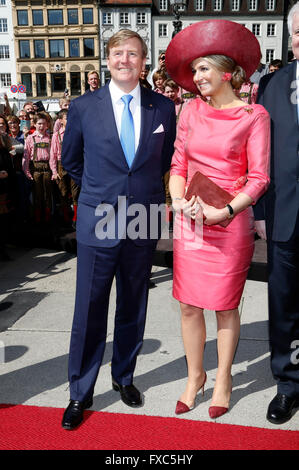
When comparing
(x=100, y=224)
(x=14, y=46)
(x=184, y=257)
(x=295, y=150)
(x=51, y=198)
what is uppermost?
(x=14, y=46)

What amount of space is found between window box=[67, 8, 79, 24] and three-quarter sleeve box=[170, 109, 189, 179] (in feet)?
160

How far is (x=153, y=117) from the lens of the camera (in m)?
2.57

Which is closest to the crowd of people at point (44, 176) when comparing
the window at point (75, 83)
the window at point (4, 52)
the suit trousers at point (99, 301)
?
the suit trousers at point (99, 301)

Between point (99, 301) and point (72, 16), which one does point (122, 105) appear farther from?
point (72, 16)

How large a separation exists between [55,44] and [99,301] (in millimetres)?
48972

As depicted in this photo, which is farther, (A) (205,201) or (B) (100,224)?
(B) (100,224)

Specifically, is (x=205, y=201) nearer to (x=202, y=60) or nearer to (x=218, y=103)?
(x=218, y=103)

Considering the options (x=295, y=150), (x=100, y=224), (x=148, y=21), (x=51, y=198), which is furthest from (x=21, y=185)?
(x=148, y=21)

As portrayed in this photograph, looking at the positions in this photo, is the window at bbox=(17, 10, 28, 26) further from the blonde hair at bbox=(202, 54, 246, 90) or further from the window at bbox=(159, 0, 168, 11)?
the blonde hair at bbox=(202, 54, 246, 90)

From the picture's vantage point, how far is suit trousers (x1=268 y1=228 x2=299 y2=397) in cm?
263

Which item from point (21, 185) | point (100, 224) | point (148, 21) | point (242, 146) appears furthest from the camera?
point (148, 21)

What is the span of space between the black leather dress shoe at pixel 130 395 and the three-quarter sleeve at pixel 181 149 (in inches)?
53.2

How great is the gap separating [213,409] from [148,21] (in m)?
48.0

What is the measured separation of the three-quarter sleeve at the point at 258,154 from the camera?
2312 mm
